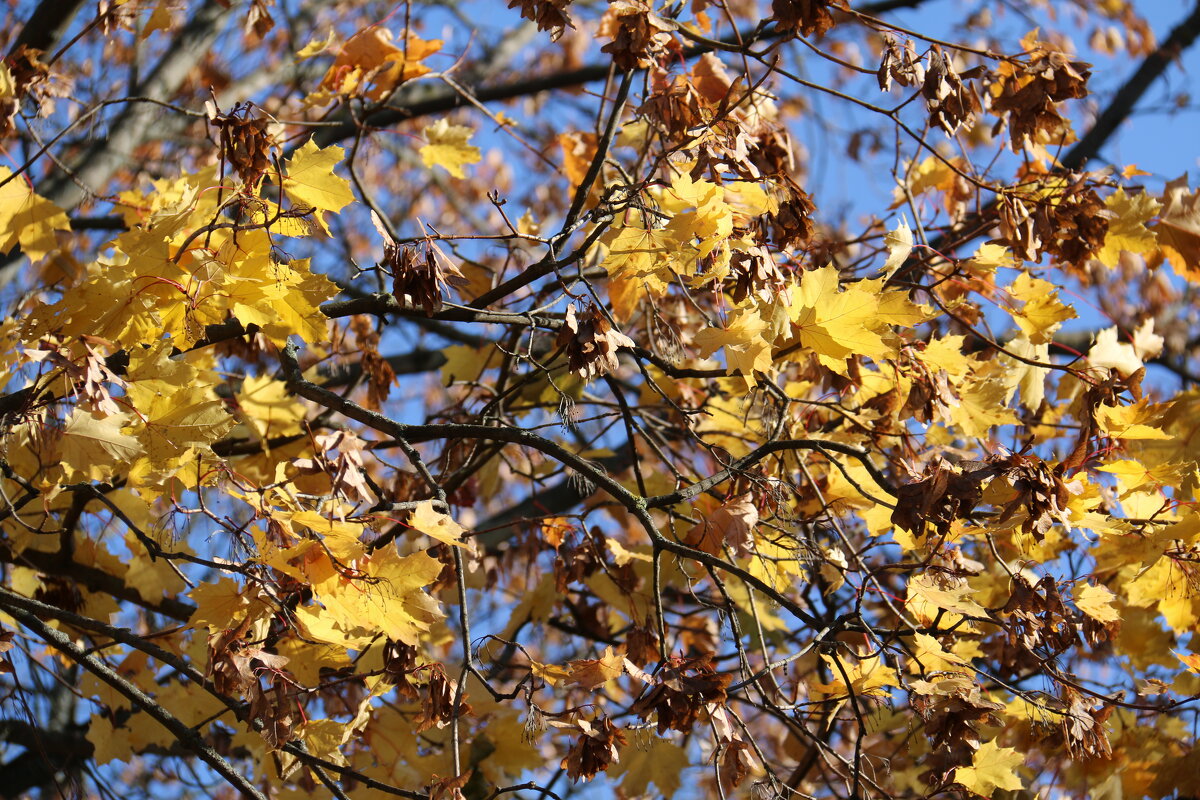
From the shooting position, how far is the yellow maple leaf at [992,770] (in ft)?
7.22

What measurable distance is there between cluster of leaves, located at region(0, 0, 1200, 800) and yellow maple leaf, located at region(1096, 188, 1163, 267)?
0.04 feet

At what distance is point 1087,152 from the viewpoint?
14.7ft

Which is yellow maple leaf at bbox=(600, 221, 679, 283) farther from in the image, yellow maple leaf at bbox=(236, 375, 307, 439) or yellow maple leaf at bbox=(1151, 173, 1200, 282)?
yellow maple leaf at bbox=(1151, 173, 1200, 282)

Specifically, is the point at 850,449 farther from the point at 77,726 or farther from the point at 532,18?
the point at 77,726

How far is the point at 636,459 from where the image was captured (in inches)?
92.4

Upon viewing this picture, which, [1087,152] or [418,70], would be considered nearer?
[418,70]

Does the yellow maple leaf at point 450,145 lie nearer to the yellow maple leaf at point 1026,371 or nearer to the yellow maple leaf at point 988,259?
the yellow maple leaf at point 988,259

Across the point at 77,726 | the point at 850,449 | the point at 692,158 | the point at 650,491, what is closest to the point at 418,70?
the point at 692,158

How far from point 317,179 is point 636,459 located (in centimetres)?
90

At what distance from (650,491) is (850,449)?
988 mm

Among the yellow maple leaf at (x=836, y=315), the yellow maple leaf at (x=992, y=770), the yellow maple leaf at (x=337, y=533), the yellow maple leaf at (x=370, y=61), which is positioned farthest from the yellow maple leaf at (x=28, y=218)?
the yellow maple leaf at (x=992, y=770)

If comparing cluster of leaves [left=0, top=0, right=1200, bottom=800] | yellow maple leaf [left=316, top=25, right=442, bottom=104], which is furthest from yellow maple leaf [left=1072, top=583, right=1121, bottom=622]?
yellow maple leaf [left=316, top=25, right=442, bottom=104]

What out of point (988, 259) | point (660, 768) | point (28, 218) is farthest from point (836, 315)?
point (28, 218)

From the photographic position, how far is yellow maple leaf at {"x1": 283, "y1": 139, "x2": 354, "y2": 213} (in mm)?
1962
